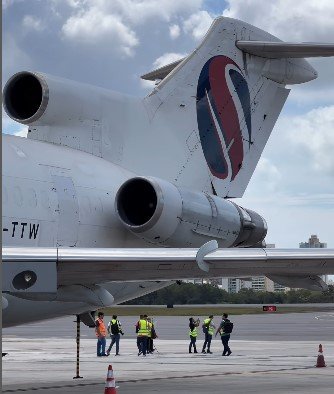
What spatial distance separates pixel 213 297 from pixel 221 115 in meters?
102

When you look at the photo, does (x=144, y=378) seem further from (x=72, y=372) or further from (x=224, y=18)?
(x=224, y=18)

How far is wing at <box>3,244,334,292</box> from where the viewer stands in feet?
47.6

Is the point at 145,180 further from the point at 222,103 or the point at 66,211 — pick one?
the point at 222,103

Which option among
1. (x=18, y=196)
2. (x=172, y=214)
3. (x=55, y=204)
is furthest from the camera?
(x=172, y=214)

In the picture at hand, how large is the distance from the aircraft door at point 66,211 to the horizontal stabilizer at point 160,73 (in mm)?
6471

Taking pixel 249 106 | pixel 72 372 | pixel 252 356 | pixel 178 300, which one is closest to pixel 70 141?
pixel 249 106

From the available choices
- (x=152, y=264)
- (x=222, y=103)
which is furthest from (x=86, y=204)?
(x=222, y=103)

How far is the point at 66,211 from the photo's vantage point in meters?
16.7

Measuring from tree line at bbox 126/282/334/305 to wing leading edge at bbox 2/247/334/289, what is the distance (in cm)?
8277

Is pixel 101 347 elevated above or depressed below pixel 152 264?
below

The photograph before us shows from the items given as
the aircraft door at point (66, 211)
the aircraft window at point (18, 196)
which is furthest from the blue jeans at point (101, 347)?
the aircraft window at point (18, 196)

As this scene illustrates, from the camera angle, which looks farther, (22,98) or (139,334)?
(139,334)

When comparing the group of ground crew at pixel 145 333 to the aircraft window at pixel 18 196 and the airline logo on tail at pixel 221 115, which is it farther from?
the aircraft window at pixel 18 196

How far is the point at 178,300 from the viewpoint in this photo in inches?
4791
